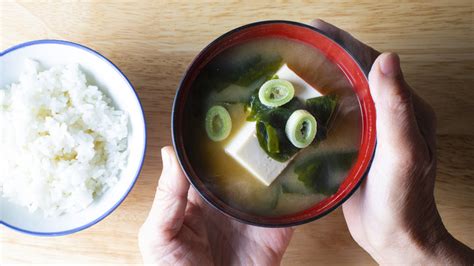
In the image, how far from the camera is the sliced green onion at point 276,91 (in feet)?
4.20

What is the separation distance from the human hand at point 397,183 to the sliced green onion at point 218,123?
38cm

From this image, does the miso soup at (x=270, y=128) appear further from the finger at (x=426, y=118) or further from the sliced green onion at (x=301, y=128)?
the finger at (x=426, y=118)

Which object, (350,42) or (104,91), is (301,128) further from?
(104,91)

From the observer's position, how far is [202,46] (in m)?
1.53

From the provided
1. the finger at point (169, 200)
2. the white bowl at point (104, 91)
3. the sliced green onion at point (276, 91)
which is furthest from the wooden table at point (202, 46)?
the sliced green onion at point (276, 91)

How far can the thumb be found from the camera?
1.18 metres

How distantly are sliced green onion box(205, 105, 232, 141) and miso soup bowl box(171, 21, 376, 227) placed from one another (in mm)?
68

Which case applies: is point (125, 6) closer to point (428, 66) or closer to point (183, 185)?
point (183, 185)

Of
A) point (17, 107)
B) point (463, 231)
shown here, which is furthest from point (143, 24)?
point (463, 231)

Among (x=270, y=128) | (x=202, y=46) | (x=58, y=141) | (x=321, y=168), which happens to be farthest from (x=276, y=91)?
(x=58, y=141)

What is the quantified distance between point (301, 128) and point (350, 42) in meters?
0.33

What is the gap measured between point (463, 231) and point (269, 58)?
2.80ft

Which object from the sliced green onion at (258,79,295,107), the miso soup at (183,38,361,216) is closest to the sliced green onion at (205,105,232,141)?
the miso soup at (183,38,361,216)

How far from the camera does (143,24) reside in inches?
60.6
